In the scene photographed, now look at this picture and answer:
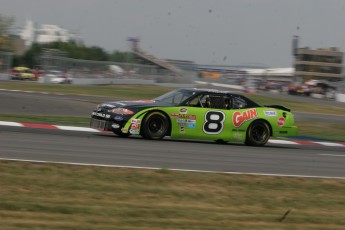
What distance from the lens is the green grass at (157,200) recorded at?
570 centimetres

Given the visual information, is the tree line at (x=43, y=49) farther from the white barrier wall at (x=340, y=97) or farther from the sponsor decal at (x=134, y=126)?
the sponsor decal at (x=134, y=126)

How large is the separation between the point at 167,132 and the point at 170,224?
7.94 m

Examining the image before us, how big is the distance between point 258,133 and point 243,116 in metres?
0.70

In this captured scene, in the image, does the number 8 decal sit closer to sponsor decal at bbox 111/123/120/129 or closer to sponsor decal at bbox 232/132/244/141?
sponsor decal at bbox 232/132/244/141

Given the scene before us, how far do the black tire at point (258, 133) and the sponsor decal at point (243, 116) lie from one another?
0.20m

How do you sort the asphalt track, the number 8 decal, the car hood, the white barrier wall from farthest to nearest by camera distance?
the white barrier wall → the number 8 decal → the car hood → the asphalt track

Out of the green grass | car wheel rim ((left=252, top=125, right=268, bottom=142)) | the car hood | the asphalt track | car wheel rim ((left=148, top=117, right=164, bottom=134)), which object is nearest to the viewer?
the green grass

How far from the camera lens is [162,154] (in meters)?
11.1

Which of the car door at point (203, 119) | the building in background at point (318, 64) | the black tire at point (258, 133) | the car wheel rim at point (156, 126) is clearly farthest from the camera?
the building in background at point (318, 64)

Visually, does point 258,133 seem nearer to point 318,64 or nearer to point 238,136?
point 238,136

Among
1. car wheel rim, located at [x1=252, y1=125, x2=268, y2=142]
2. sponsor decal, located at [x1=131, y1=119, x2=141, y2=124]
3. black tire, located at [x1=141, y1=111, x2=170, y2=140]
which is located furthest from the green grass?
car wheel rim, located at [x1=252, y1=125, x2=268, y2=142]

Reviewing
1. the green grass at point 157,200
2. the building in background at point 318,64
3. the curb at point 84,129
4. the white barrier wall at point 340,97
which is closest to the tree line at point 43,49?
the white barrier wall at point 340,97

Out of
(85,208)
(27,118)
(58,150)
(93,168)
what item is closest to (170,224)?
(85,208)

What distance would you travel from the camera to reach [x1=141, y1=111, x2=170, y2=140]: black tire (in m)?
13.4
